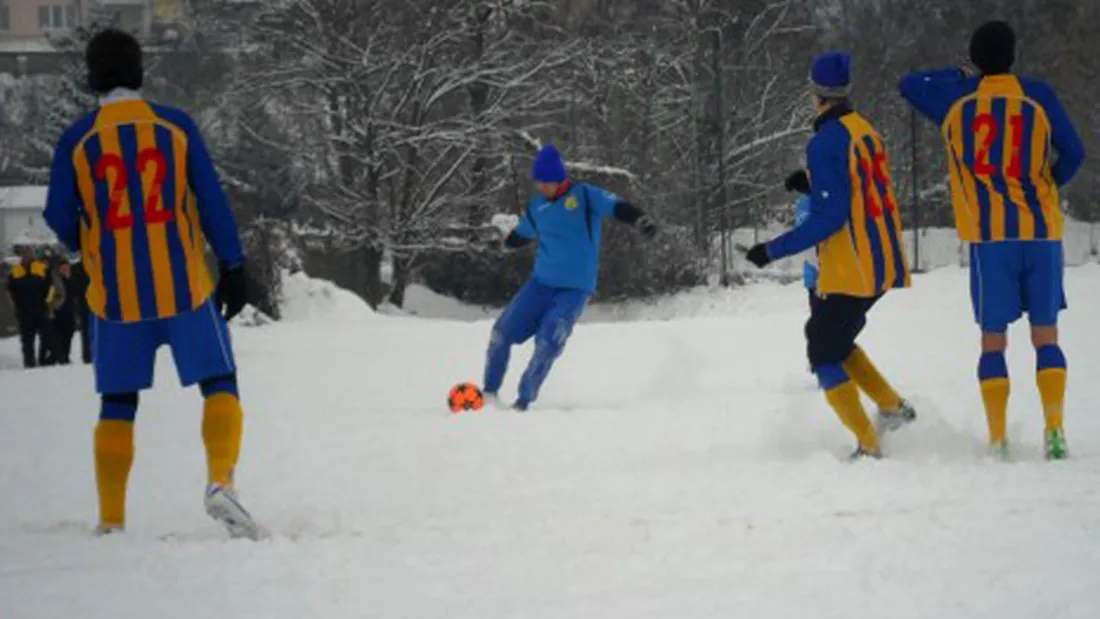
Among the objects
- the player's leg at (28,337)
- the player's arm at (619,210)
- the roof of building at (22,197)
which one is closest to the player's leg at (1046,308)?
the player's arm at (619,210)

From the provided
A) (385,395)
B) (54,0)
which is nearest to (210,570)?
(385,395)

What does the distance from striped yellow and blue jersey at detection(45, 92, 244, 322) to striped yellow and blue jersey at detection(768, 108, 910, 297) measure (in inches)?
105

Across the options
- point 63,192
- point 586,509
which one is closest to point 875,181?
point 586,509

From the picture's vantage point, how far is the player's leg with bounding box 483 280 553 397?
11359 mm

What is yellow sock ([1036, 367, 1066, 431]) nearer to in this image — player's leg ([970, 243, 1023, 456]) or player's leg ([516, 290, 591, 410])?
player's leg ([970, 243, 1023, 456])

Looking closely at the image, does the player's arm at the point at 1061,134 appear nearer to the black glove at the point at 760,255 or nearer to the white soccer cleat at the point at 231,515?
the black glove at the point at 760,255

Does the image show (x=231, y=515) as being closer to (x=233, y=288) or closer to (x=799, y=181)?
(x=233, y=288)

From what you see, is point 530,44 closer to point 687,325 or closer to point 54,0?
point 687,325

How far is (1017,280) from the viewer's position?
756 cm

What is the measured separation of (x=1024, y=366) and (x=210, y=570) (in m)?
8.42

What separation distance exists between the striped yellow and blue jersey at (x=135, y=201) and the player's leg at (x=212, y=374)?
0.07 metres

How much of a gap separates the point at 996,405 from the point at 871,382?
0.69 m

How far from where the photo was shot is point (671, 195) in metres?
44.8

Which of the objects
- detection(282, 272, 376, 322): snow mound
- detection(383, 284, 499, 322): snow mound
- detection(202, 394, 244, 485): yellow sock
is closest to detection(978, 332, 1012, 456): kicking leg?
detection(202, 394, 244, 485): yellow sock
